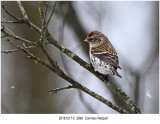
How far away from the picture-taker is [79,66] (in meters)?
4.82

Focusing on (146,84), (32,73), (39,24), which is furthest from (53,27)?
(146,84)

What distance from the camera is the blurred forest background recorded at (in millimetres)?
4453

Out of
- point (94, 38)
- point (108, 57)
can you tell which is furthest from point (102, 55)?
point (94, 38)

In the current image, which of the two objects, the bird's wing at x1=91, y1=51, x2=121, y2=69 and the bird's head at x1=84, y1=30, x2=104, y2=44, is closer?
the bird's wing at x1=91, y1=51, x2=121, y2=69

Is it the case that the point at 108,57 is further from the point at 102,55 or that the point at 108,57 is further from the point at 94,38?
the point at 94,38

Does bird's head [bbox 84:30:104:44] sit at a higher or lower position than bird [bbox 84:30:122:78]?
higher

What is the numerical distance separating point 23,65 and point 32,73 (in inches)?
10.4

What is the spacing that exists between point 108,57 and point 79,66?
96 centimetres

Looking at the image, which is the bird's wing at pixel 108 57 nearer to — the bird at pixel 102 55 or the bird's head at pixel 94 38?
the bird at pixel 102 55

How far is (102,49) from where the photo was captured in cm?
422

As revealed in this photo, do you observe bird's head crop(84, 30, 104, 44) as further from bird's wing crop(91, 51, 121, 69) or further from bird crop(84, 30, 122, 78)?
bird's wing crop(91, 51, 121, 69)

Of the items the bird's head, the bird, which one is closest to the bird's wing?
the bird
